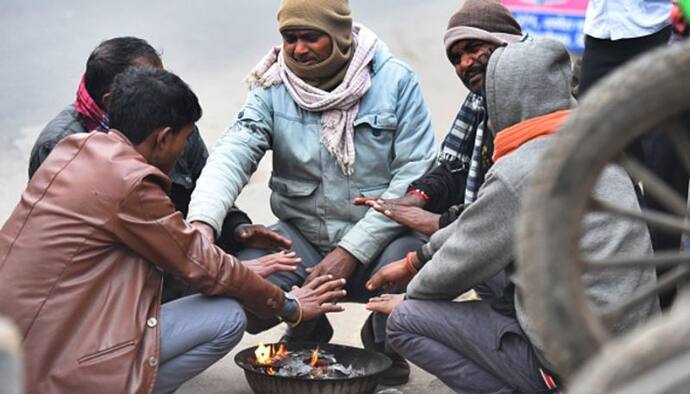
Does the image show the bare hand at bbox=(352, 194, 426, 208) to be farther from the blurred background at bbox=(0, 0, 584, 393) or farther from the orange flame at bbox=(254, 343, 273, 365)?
the blurred background at bbox=(0, 0, 584, 393)

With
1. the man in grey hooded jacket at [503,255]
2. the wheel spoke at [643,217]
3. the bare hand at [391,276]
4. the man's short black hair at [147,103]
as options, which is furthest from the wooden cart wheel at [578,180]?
the bare hand at [391,276]

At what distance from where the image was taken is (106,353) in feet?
12.3

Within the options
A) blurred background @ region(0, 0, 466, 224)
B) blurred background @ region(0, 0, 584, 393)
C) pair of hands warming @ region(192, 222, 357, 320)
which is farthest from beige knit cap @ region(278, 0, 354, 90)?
blurred background @ region(0, 0, 466, 224)

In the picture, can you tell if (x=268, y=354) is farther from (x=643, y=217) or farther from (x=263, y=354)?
(x=643, y=217)

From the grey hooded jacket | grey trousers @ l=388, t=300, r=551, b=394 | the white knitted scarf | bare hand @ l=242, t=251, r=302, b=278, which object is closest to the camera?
the grey hooded jacket

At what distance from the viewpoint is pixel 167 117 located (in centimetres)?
400

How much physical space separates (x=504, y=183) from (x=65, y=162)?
130 centimetres

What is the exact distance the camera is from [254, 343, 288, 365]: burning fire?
4.55 meters

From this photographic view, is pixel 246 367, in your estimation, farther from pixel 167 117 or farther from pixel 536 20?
pixel 536 20

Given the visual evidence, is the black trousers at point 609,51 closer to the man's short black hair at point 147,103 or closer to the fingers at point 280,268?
the fingers at point 280,268

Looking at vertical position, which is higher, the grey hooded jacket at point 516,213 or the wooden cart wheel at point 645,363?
the wooden cart wheel at point 645,363

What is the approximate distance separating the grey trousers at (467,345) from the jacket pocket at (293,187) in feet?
2.72

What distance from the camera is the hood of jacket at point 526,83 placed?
3775 millimetres

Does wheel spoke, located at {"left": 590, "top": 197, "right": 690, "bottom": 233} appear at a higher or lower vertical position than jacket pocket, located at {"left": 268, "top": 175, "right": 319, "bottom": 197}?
higher
